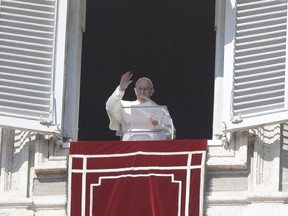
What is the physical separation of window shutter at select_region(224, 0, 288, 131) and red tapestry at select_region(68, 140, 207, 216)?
0.48 metres

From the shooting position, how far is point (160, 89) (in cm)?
2452

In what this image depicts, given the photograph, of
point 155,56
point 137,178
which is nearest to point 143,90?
point 137,178

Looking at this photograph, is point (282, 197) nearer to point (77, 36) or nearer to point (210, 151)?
point (210, 151)

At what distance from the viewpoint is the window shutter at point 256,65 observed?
20.6 meters

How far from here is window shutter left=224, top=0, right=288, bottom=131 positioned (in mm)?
20562

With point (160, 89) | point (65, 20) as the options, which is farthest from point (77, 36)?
point (160, 89)

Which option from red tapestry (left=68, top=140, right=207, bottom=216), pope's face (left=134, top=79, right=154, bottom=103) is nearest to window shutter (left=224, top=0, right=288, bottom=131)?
red tapestry (left=68, top=140, right=207, bottom=216)

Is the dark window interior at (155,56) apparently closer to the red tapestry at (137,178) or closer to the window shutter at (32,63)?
the window shutter at (32,63)

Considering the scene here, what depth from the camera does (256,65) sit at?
20.8m

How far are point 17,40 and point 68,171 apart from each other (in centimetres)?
124

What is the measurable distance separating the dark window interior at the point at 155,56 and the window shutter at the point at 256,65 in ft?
9.36

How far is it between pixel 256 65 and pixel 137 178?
4.63 ft

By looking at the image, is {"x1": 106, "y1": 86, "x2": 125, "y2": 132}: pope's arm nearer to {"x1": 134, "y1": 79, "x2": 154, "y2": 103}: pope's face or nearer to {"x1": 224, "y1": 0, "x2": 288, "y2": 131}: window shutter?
{"x1": 134, "y1": 79, "x2": 154, "y2": 103}: pope's face

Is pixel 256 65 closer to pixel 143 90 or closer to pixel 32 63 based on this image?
pixel 143 90
